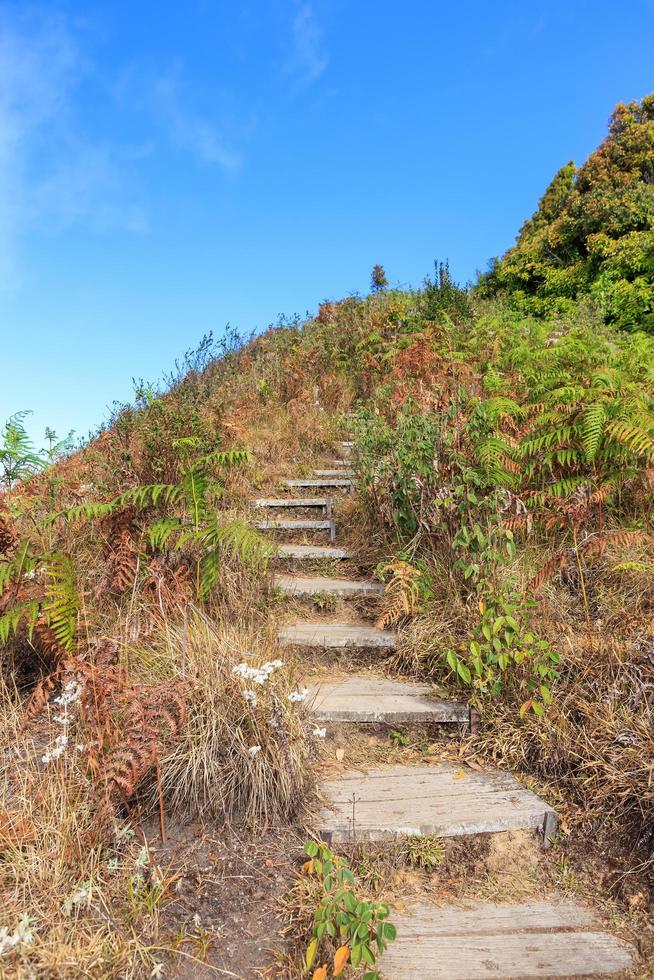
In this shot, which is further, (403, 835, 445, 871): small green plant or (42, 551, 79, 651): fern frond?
(42, 551, 79, 651): fern frond

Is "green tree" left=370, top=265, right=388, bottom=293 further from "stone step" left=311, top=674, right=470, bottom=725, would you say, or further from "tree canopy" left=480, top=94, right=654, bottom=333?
"stone step" left=311, top=674, right=470, bottom=725

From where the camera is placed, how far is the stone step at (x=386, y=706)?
12.3 ft

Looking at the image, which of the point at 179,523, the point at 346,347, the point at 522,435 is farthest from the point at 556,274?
the point at 179,523

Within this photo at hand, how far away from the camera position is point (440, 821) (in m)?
3.05

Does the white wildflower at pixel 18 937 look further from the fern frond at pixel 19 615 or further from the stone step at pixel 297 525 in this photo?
the stone step at pixel 297 525

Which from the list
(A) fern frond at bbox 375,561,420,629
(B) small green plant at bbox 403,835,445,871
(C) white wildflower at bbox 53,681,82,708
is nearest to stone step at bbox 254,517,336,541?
(A) fern frond at bbox 375,561,420,629

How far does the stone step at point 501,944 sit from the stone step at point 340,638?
1.83m

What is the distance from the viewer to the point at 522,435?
536cm

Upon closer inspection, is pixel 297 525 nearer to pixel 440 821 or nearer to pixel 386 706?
pixel 386 706

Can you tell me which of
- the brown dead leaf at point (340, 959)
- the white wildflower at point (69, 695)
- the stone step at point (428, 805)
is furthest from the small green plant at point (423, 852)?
the white wildflower at point (69, 695)

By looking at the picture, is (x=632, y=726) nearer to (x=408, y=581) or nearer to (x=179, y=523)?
(x=408, y=581)

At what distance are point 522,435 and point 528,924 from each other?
3.61m

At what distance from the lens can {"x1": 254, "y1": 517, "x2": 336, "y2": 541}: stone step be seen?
599cm

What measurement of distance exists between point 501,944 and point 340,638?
2.11 metres
